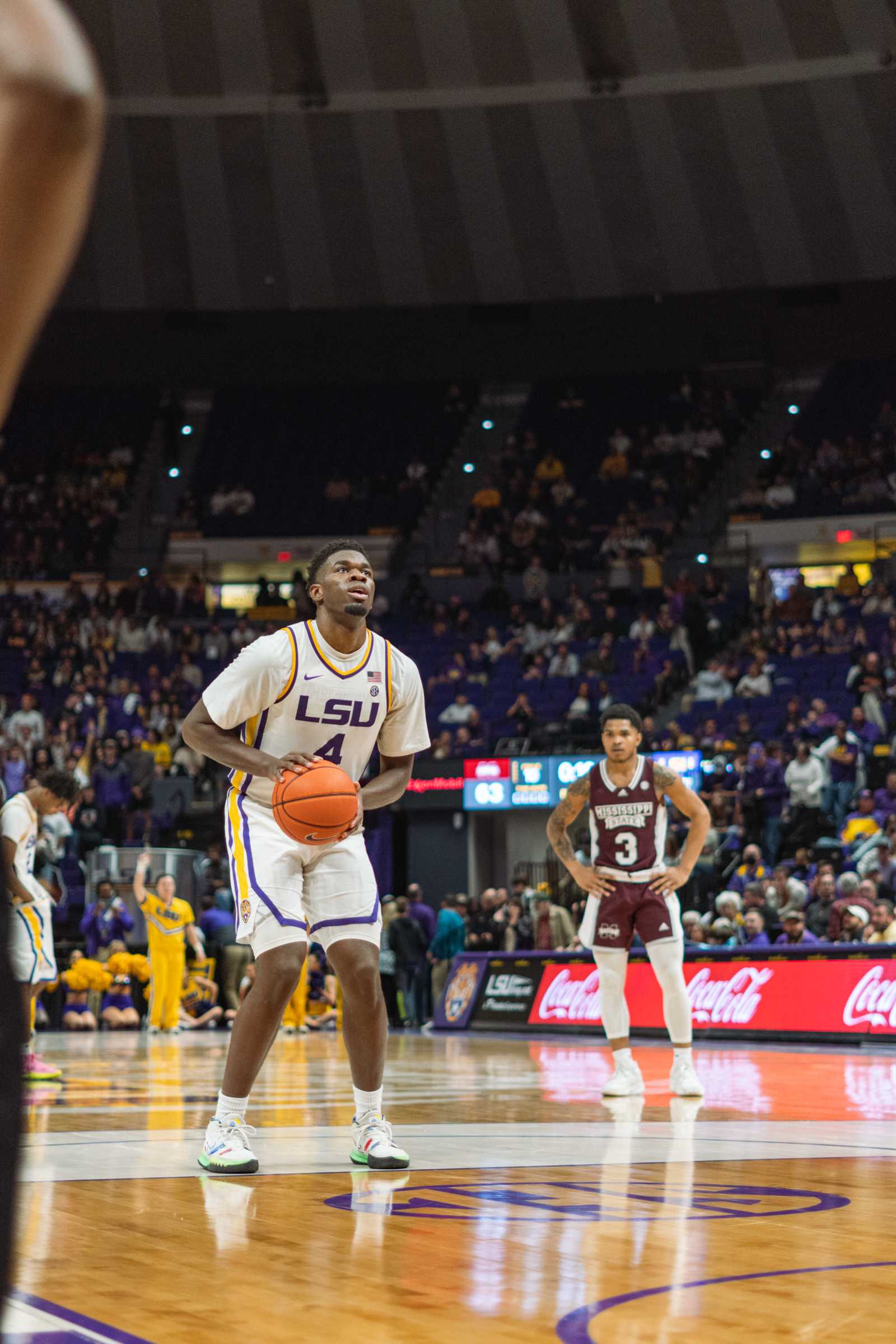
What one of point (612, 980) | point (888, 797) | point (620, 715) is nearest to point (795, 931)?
point (888, 797)

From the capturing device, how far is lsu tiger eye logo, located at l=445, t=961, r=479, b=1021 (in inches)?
787

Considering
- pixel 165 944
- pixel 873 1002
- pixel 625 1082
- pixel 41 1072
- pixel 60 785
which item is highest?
pixel 60 785

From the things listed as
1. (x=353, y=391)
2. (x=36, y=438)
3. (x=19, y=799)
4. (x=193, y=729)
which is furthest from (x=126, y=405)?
(x=193, y=729)

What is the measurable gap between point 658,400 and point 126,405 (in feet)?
41.6

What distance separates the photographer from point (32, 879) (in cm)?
1209

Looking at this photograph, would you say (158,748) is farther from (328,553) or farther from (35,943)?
(328,553)

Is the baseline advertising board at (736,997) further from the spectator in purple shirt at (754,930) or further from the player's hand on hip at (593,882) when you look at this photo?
the player's hand on hip at (593,882)

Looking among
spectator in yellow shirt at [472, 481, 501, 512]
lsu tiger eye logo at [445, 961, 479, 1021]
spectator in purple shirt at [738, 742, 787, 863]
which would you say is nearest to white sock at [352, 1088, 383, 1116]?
lsu tiger eye logo at [445, 961, 479, 1021]

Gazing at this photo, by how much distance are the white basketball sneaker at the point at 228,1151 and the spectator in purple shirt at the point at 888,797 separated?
1532 centimetres

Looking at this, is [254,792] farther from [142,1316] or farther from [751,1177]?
[142,1316]

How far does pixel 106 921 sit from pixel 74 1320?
19.4 m

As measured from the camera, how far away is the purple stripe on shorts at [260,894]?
231 inches

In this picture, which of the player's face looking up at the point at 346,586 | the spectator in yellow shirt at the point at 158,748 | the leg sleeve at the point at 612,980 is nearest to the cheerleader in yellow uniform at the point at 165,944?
the spectator in yellow shirt at the point at 158,748

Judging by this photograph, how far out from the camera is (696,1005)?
16.6 metres
